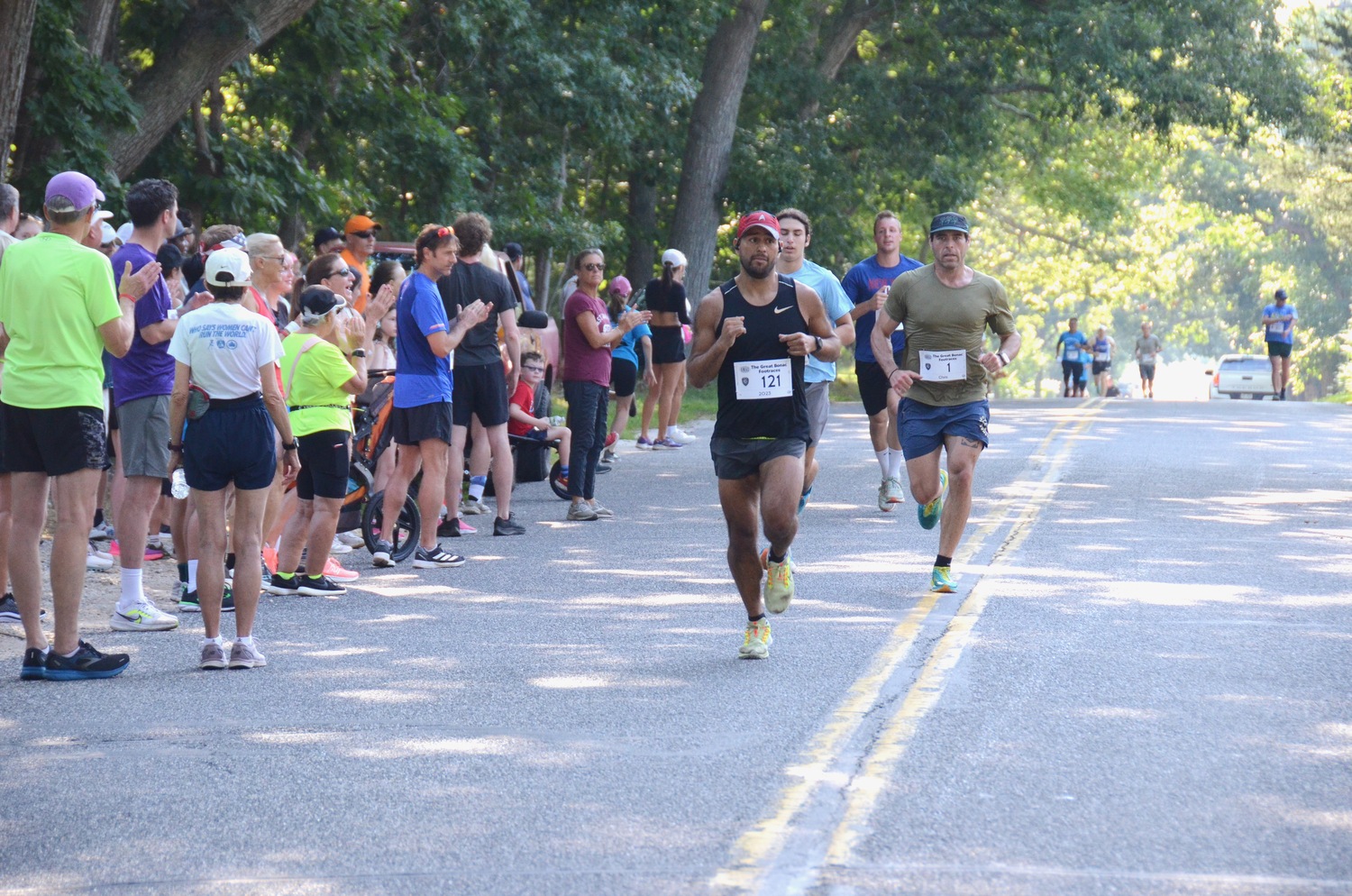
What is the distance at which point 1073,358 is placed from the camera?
3709 cm

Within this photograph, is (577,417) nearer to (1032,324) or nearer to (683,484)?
(683,484)

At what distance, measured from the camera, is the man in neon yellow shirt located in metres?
7.49

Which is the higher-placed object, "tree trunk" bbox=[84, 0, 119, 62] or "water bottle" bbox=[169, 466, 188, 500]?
"tree trunk" bbox=[84, 0, 119, 62]

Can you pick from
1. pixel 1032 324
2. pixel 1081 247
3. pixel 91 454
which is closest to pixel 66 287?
pixel 91 454

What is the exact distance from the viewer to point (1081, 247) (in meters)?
60.2

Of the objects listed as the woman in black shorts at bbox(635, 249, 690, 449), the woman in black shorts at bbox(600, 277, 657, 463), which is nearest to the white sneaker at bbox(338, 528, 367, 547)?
the woman in black shorts at bbox(600, 277, 657, 463)

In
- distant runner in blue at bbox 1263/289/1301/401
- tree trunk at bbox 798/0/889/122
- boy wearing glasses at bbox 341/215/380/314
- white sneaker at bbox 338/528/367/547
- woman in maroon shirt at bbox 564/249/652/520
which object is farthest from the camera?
tree trunk at bbox 798/0/889/122

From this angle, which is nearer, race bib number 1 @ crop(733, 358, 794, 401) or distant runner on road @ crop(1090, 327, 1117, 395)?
race bib number 1 @ crop(733, 358, 794, 401)

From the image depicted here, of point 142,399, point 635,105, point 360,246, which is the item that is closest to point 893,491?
point 360,246

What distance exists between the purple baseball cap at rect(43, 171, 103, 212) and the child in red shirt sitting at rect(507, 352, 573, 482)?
6293 mm

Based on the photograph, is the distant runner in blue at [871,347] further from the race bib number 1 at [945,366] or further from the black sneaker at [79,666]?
the black sneaker at [79,666]

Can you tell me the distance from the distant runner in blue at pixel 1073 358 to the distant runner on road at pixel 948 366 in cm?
2738

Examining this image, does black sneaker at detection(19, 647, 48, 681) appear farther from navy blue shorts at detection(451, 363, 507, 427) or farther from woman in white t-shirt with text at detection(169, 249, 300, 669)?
navy blue shorts at detection(451, 363, 507, 427)

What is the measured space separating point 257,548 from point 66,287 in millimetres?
1361
